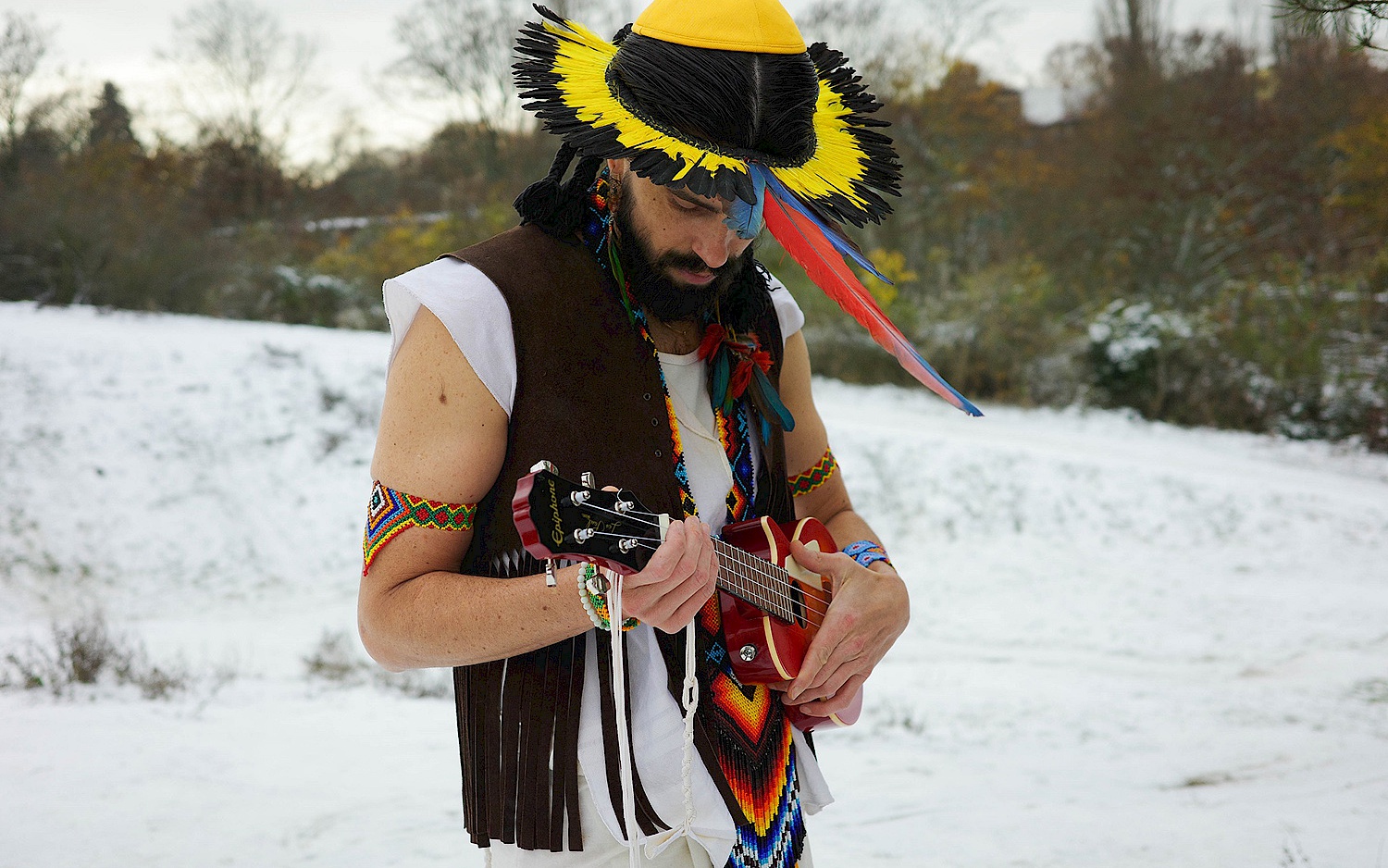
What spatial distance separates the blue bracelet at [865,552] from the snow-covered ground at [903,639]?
1822 mm

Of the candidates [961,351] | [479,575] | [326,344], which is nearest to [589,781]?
[479,575]

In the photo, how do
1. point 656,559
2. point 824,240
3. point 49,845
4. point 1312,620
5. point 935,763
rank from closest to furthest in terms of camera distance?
1. point 656,559
2. point 824,240
3. point 49,845
4. point 935,763
5. point 1312,620

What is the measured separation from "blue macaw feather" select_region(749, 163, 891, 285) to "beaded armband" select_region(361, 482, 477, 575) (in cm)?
62

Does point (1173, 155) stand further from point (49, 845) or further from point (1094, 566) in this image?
point (49, 845)

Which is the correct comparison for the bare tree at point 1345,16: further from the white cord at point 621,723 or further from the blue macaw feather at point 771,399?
the white cord at point 621,723

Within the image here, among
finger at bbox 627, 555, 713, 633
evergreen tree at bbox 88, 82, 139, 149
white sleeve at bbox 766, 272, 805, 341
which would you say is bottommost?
finger at bbox 627, 555, 713, 633

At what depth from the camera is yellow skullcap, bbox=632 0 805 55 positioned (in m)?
1.45

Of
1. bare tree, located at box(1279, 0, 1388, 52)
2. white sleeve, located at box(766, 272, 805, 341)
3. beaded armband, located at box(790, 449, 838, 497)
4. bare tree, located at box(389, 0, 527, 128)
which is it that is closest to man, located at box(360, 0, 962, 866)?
white sleeve, located at box(766, 272, 805, 341)

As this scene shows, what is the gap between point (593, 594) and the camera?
124 cm

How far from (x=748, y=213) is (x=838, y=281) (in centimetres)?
30

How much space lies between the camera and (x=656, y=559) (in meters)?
1.17

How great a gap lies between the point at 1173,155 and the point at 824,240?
16.7 metres

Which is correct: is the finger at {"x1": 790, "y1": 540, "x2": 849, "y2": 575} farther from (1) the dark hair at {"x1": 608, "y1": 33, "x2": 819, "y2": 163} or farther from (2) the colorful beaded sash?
(1) the dark hair at {"x1": 608, "y1": 33, "x2": 819, "y2": 163}

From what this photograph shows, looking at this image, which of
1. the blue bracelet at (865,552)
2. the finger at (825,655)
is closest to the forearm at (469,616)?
the finger at (825,655)
